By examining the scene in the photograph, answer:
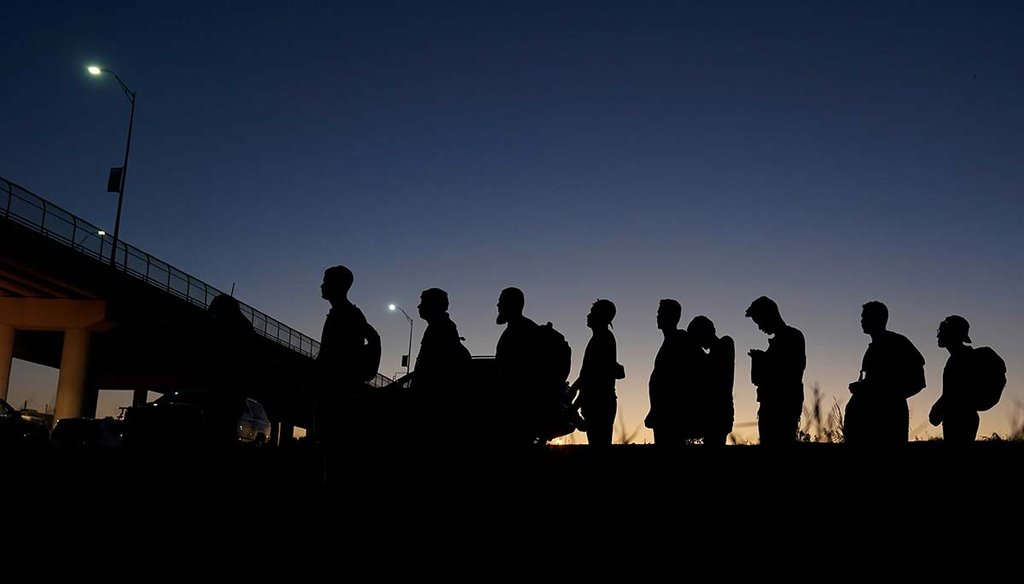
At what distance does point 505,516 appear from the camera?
20.1 ft

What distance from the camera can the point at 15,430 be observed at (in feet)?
59.3

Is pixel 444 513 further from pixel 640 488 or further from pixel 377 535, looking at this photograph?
pixel 640 488

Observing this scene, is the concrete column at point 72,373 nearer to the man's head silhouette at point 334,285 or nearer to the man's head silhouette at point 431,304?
the man's head silhouette at point 334,285

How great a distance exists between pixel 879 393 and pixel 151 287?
111 ft

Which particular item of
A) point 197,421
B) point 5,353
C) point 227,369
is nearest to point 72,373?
point 5,353

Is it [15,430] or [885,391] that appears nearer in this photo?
[885,391]

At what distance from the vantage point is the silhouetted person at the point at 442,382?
6324 mm

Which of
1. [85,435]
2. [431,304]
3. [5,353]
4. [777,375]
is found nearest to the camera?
[431,304]

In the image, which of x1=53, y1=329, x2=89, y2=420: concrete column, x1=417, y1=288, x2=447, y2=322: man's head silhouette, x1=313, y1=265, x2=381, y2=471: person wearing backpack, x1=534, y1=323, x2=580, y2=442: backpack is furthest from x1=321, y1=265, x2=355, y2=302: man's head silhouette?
x1=53, y1=329, x2=89, y2=420: concrete column

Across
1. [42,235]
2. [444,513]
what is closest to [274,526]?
[444,513]

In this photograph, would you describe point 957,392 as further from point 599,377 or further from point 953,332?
point 599,377

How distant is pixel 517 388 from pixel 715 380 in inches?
115

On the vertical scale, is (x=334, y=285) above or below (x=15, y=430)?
above

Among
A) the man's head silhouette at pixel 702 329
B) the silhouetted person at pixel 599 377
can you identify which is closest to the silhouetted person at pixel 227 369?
the silhouetted person at pixel 599 377
